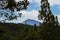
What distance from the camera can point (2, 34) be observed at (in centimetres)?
4059

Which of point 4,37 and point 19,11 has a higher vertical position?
point 19,11

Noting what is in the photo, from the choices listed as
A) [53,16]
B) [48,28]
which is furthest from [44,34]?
[53,16]

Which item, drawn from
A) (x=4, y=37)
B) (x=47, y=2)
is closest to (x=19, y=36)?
(x=4, y=37)

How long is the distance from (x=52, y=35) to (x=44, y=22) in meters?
1.76

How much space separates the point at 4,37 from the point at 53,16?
5.31m

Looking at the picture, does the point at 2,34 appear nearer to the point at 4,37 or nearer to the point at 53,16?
the point at 4,37

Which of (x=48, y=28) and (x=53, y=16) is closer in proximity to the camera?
(x=48, y=28)

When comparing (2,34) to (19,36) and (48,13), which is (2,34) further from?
(48,13)

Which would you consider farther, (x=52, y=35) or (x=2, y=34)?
(x=2, y=34)

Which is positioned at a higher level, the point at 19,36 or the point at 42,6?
the point at 42,6

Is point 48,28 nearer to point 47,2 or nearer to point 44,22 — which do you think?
point 44,22

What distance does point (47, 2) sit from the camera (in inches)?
1655

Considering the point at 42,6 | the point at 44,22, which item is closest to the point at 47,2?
the point at 42,6

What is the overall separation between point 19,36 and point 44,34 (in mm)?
2821
